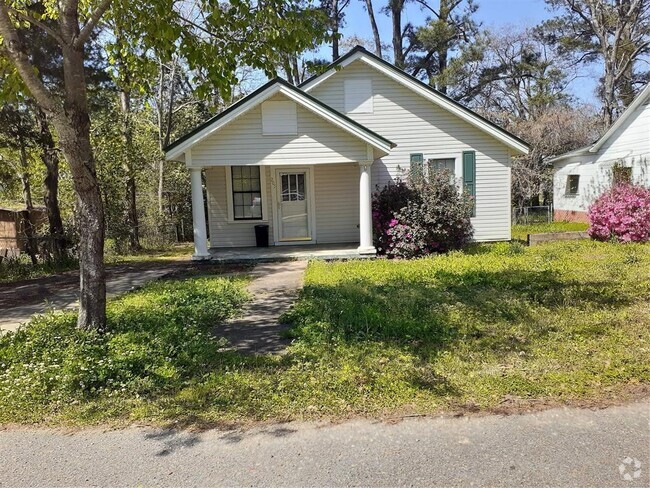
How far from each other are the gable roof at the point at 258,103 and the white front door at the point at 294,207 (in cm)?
280

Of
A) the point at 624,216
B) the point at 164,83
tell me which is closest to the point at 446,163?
Result: the point at 624,216

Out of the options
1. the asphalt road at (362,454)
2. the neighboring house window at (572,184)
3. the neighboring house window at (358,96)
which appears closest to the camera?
the asphalt road at (362,454)

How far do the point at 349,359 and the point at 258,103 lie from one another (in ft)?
27.2

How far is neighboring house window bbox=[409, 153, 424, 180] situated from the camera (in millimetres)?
12891

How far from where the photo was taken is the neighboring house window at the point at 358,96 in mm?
14328

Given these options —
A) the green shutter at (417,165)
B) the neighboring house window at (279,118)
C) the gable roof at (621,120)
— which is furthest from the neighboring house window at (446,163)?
the gable roof at (621,120)

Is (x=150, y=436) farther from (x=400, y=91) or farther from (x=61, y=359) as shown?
(x=400, y=91)

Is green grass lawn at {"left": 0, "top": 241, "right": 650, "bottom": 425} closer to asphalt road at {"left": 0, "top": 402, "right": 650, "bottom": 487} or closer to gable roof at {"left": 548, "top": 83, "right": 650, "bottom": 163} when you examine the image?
asphalt road at {"left": 0, "top": 402, "right": 650, "bottom": 487}

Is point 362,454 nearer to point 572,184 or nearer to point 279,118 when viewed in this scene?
point 279,118

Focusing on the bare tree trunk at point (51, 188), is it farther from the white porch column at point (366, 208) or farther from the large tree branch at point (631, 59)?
the large tree branch at point (631, 59)

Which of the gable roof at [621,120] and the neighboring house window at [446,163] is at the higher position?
the gable roof at [621,120]

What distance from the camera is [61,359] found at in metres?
4.56

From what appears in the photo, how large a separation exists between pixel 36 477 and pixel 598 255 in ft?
37.9

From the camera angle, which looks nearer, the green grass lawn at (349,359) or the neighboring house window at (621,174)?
the green grass lawn at (349,359)
